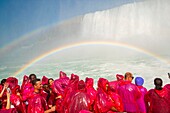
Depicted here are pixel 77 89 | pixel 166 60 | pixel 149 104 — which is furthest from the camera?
pixel 166 60

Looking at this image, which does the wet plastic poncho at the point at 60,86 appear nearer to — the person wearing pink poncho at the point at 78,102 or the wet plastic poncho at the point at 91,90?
the wet plastic poncho at the point at 91,90

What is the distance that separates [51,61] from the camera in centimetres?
4994

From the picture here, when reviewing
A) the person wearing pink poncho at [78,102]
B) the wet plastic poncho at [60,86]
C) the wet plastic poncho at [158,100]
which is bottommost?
the wet plastic poncho at [158,100]

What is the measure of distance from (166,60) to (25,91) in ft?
105

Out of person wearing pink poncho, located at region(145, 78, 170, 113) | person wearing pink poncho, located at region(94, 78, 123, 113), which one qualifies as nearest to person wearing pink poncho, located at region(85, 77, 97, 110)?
person wearing pink poncho, located at region(94, 78, 123, 113)

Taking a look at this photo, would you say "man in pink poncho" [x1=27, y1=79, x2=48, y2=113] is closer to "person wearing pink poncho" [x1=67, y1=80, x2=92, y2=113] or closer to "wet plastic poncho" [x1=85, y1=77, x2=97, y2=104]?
"person wearing pink poncho" [x1=67, y1=80, x2=92, y2=113]

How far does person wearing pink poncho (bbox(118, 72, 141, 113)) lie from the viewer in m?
4.27

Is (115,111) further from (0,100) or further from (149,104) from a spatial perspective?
(0,100)

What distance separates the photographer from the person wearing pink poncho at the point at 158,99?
4.02m

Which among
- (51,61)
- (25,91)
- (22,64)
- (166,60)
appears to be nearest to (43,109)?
(25,91)

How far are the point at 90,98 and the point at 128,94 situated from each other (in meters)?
0.85

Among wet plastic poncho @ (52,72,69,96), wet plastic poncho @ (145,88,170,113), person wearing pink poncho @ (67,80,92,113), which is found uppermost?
wet plastic poncho @ (52,72,69,96)

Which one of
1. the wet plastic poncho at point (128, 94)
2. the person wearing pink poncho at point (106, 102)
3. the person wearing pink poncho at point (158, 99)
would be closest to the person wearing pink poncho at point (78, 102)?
the person wearing pink poncho at point (106, 102)

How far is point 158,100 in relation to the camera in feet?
13.5
